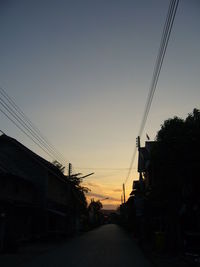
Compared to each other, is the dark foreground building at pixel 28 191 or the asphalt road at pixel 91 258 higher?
the dark foreground building at pixel 28 191

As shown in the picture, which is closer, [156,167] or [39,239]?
[156,167]

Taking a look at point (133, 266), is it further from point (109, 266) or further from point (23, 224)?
point (23, 224)

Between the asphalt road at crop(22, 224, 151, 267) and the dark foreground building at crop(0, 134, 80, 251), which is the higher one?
the dark foreground building at crop(0, 134, 80, 251)

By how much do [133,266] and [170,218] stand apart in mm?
7458

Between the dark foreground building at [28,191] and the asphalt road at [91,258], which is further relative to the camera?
the dark foreground building at [28,191]

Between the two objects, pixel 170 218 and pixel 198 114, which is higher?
pixel 198 114

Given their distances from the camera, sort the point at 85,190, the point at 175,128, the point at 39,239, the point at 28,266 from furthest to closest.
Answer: the point at 85,190 < the point at 39,239 < the point at 175,128 < the point at 28,266

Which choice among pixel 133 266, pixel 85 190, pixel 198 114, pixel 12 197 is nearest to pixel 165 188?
pixel 198 114

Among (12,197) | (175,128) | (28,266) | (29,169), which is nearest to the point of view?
(28,266)

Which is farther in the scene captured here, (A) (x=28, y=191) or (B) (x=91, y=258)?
(A) (x=28, y=191)

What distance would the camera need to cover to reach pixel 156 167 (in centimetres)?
1959

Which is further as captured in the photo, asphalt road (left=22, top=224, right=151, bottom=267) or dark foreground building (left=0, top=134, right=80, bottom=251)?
dark foreground building (left=0, top=134, right=80, bottom=251)

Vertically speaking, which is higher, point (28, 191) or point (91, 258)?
point (28, 191)

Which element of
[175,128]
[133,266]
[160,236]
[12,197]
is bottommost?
[133,266]
